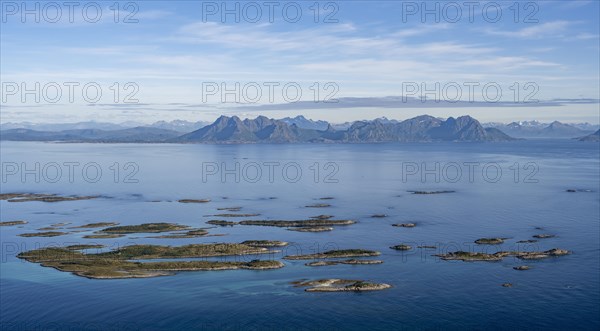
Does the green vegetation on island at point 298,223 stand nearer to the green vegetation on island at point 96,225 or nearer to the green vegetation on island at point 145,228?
the green vegetation on island at point 145,228

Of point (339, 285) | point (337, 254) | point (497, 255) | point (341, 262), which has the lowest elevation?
point (339, 285)

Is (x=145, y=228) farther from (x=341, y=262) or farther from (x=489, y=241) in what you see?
(x=489, y=241)

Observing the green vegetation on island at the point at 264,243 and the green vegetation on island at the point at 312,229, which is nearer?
the green vegetation on island at the point at 264,243

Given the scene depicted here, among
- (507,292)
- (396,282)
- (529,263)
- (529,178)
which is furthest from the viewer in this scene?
(529,178)

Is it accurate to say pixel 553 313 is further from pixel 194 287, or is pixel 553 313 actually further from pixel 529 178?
pixel 529 178

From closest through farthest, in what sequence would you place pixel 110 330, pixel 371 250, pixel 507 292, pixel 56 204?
1. pixel 110 330
2. pixel 507 292
3. pixel 371 250
4. pixel 56 204

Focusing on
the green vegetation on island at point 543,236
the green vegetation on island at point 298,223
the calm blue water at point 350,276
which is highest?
the green vegetation on island at point 298,223

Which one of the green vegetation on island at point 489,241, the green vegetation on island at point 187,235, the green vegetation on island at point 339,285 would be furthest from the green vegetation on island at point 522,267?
the green vegetation on island at point 187,235

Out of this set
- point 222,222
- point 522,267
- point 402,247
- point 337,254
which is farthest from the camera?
point 222,222

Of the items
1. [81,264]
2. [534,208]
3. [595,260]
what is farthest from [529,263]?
[81,264]

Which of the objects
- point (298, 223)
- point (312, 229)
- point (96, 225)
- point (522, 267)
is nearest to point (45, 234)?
point (96, 225)

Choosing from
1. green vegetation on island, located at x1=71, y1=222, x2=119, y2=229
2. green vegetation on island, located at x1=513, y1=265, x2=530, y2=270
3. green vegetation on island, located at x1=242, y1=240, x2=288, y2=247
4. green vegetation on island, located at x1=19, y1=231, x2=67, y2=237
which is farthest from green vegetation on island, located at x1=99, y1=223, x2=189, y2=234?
green vegetation on island, located at x1=513, y1=265, x2=530, y2=270
